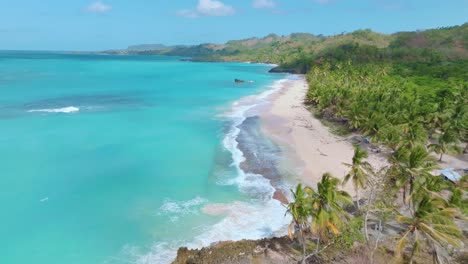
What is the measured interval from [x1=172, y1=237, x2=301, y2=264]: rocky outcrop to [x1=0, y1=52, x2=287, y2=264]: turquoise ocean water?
2.31 metres

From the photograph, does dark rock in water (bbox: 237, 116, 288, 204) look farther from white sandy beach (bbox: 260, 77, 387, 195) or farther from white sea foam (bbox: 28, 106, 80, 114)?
white sea foam (bbox: 28, 106, 80, 114)

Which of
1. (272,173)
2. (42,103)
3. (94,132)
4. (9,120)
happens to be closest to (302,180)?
(272,173)

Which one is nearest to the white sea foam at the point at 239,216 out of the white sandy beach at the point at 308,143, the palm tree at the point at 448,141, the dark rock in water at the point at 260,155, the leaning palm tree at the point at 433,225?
the dark rock in water at the point at 260,155

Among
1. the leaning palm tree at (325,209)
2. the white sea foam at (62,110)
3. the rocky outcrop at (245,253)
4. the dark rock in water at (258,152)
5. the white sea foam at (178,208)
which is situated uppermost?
the leaning palm tree at (325,209)

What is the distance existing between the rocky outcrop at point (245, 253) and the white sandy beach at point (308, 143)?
11.6m

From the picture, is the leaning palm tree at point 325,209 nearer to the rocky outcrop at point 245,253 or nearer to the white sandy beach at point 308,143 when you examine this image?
the rocky outcrop at point 245,253

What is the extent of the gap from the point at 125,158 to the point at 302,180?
22211 millimetres

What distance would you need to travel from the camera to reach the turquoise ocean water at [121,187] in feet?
87.6

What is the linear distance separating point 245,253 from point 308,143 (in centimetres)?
2802

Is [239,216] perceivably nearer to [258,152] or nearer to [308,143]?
[258,152]

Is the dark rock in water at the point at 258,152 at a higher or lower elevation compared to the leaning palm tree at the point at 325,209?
lower

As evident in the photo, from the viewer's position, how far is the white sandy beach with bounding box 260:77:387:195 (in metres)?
38.7

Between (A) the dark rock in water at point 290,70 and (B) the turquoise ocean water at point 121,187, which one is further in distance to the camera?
(A) the dark rock in water at point 290,70

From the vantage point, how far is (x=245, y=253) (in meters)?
23.0
